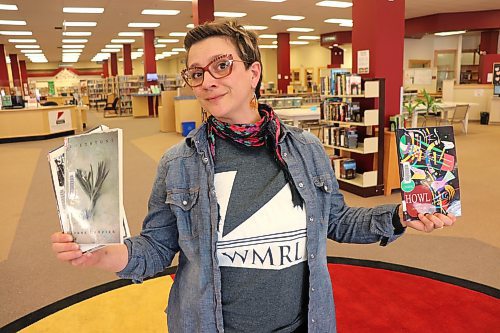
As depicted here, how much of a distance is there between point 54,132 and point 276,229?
496 inches

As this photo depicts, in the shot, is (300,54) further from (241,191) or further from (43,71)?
(241,191)

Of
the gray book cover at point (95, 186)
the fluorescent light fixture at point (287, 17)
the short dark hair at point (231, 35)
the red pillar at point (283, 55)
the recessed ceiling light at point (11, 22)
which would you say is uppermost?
the fluorescent light fixture at point (287, 17)

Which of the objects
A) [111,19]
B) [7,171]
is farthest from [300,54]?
[7,171]

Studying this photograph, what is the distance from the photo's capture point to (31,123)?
1191 centimetres

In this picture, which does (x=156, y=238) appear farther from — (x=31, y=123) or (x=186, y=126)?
(x=31, y=123)

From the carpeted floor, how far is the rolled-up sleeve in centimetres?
168

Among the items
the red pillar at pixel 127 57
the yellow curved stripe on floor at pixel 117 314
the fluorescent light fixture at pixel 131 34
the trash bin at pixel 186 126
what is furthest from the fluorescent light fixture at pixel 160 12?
the yellow curved stripe on floor at pixel 117 314

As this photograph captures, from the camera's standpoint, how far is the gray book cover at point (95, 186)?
930 millimetres

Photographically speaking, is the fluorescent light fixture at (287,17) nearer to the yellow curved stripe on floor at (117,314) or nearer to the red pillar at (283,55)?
the red pillar at (283,55)

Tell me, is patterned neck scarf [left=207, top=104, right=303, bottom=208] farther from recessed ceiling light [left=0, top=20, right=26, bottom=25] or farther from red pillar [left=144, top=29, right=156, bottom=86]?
red pillar [left=144, top=29, right=156, bottom=86]

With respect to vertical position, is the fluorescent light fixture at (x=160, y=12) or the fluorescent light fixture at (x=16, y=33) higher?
the fluorescent light fixture at (x=160, y=12)

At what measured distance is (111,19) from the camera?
13.3 metres

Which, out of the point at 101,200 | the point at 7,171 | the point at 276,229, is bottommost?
the point at 7,171

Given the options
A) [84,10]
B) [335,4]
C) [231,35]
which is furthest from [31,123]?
[231,35]
